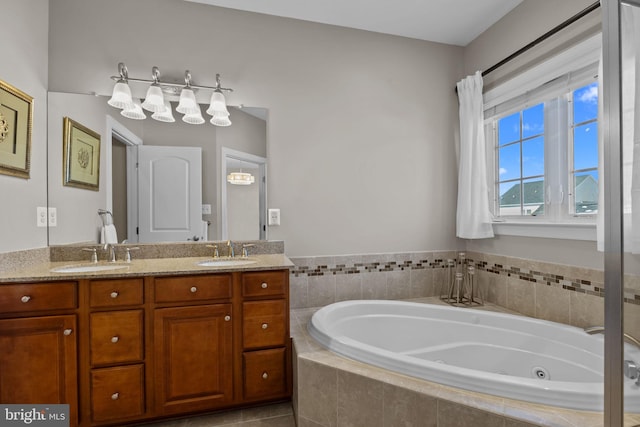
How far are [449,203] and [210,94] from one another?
2.16m

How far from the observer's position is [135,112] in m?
2.05

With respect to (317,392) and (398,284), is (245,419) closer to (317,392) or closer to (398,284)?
(317,392)

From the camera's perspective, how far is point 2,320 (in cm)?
144

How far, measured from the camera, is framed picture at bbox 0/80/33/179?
5.29 feet

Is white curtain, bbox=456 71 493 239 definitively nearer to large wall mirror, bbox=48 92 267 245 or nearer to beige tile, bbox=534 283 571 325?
beige tile, bbox=534 283 571 325

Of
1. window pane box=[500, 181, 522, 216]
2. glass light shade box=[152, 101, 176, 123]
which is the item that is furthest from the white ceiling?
window pane box=[500, 181, 522, 216]

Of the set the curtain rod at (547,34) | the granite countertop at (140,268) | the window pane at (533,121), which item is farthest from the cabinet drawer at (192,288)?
the curtain rod at (547,34)

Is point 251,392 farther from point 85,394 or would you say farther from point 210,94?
point 210,94

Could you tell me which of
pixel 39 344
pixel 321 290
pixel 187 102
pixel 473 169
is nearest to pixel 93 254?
pixel 39 344

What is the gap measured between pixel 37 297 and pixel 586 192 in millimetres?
3048

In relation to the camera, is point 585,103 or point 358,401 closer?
point 358,401

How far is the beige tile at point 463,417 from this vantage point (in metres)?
1.10

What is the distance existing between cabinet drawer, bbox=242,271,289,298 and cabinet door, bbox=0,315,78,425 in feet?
2.84

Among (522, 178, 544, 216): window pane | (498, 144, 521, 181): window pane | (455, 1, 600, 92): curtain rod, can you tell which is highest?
(455, 1, 600, 92): curtain rod
